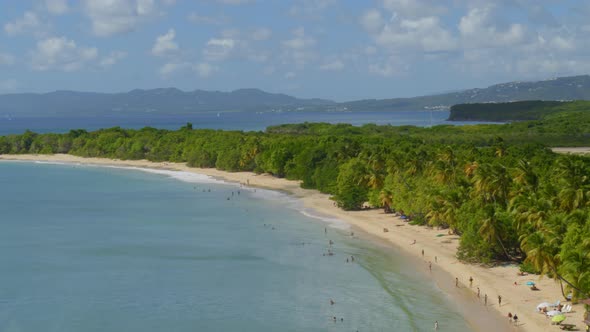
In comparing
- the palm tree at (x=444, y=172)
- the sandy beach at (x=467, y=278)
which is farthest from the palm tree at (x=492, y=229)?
the palm tree at (x=444, y=172)

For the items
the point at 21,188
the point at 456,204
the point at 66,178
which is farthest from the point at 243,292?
the point at 66,178

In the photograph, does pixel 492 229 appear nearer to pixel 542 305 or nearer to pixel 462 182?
pixel 542 305

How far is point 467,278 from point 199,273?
22.3m

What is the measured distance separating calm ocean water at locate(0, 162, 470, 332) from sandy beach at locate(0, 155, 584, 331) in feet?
5.11

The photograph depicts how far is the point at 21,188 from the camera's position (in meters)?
116

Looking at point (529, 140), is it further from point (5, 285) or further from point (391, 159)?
point (5, 285)

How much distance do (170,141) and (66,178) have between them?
3017 centimetres

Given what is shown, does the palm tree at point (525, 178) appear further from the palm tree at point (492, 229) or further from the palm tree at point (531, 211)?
the palm tree at point (492, 229)

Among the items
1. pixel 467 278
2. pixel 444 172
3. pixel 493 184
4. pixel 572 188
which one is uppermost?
pixel 572 188

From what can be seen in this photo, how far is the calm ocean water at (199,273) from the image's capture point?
155ft

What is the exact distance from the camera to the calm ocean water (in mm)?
47125

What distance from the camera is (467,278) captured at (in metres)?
53.8

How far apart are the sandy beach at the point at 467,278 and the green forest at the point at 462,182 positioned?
133 cm

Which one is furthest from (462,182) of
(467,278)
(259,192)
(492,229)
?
(259,192)
